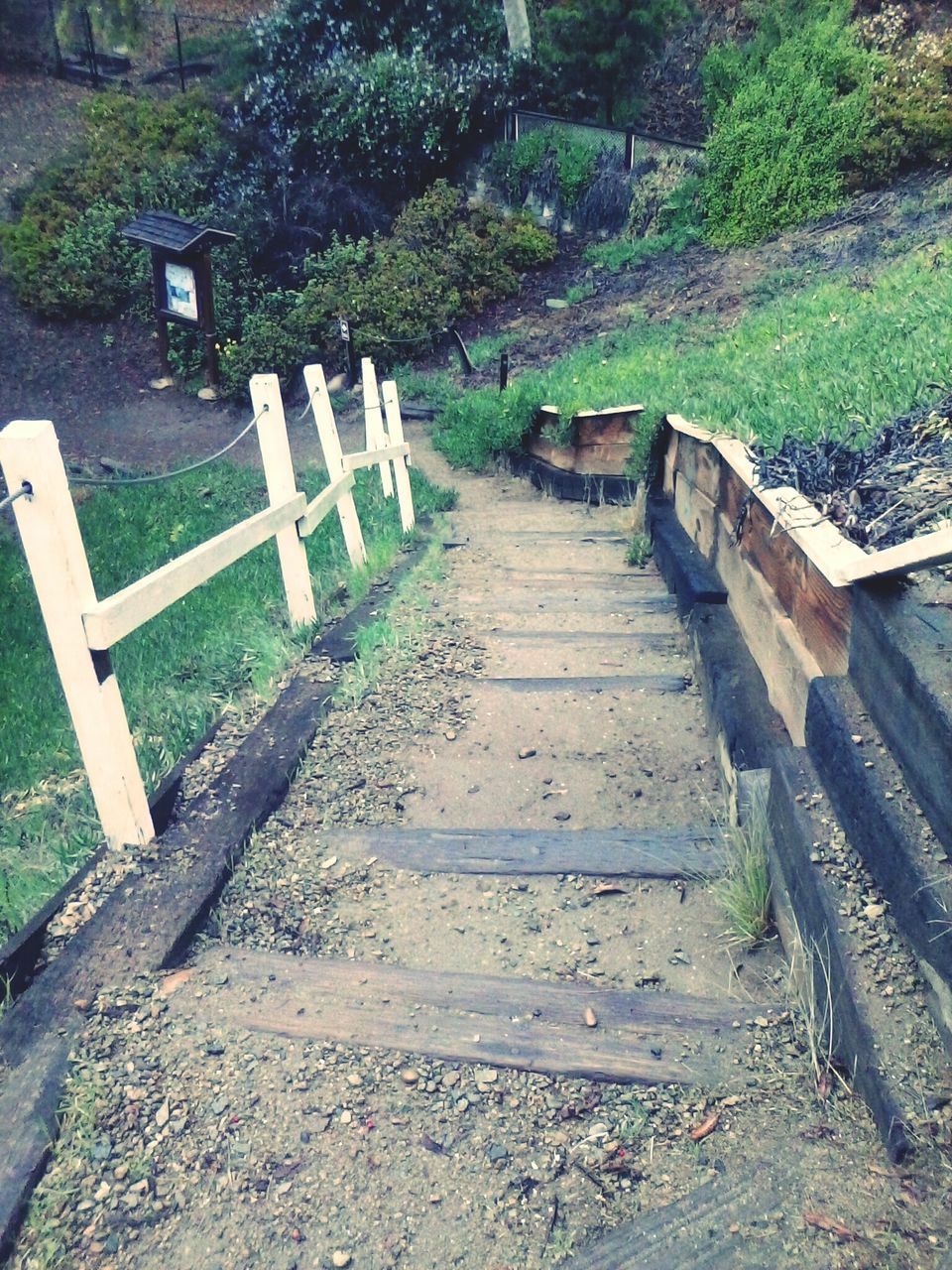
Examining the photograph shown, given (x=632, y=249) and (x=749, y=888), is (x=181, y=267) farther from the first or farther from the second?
(x=749, y=888)

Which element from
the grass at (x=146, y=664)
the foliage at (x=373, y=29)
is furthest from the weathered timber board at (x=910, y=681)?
the foliage at (x=373, y=29)

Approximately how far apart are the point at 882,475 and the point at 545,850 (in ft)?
5.02

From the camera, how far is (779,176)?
15.2 metres

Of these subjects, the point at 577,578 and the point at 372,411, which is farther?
the point at 372,411

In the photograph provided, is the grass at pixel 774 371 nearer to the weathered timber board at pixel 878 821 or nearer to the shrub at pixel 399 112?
the weathered timber board at pixel 878 821

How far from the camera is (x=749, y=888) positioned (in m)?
2.46

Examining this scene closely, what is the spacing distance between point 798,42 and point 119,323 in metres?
12.0

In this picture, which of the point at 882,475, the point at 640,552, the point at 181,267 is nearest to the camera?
the point at 882,475

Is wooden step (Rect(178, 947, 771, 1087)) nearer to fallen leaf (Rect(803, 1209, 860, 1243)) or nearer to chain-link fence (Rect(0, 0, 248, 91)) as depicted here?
fallen leaf (Rect(803, 1209, 860, 1243))

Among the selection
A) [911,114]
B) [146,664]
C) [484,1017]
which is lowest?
[146,664]

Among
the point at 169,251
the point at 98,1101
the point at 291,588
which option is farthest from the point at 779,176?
the point at 98,1101

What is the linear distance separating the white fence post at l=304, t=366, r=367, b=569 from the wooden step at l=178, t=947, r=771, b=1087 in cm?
384

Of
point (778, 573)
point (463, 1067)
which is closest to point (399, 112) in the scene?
point (778, 573)

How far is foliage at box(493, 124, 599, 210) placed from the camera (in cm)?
1773
